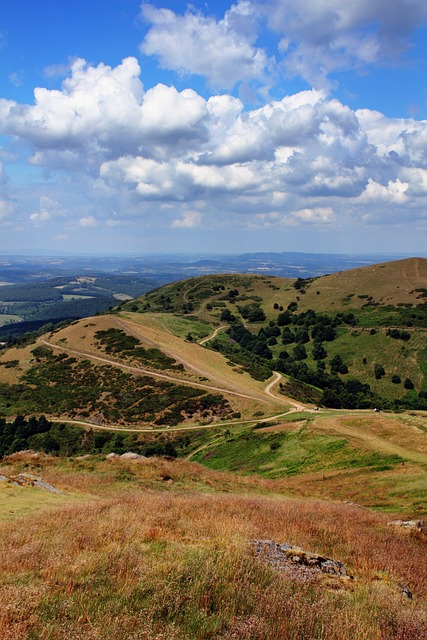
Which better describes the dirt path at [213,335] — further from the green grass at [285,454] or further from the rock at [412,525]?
the rock at [412,525]

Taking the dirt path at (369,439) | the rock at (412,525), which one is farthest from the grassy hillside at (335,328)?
the rock at (412,525)

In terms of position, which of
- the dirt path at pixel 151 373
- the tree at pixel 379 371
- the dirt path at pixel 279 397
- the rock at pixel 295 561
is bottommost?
the tree at pixel 379 371

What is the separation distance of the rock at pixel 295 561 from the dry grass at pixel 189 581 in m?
0.38

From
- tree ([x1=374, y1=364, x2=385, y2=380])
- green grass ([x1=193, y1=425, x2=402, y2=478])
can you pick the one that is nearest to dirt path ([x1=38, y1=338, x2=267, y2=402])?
green grass ([x1=193, y1=425, x2=402, y2=478])

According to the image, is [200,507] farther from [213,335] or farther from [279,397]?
[213,335]

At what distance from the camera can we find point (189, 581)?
7.15m

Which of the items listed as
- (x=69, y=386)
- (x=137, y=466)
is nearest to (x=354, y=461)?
(x=137, y=466)

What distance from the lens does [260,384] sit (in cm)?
7806

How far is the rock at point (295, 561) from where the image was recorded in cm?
840

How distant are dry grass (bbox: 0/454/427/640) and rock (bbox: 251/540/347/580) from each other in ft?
1.23

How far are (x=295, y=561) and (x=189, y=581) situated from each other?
318cm

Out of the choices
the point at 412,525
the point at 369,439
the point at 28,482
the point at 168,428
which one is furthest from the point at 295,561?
the point at 168,428

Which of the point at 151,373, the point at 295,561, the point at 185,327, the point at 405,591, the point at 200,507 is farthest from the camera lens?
the point at 185,327

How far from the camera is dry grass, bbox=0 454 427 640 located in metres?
5.89
